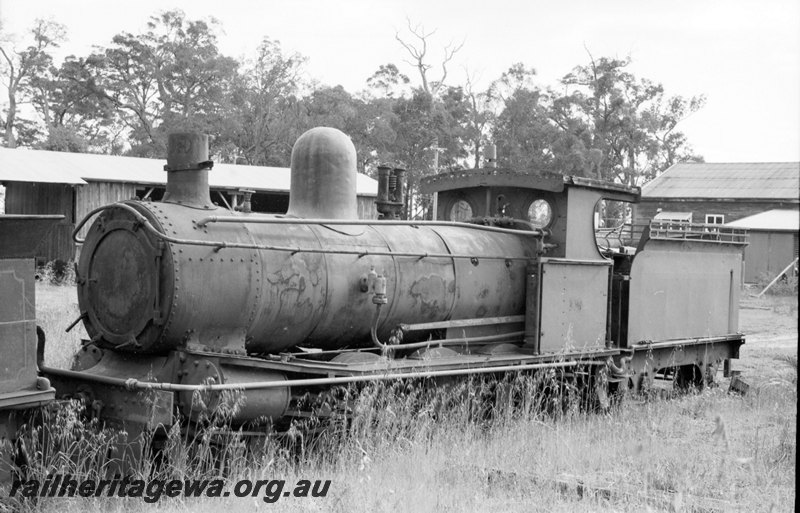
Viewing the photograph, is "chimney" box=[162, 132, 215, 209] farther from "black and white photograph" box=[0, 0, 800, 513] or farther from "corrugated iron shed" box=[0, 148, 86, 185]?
"corrugated iron shed" box=[0, 148, 86, 185]

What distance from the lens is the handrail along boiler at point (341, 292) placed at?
653 centimetres

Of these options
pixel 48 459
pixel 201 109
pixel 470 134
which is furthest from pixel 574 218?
pixel 470 134

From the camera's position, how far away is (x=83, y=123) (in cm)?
4112

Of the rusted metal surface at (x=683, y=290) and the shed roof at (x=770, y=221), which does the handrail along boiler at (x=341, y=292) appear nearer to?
the rusted metal surface at (x=683, y=290)

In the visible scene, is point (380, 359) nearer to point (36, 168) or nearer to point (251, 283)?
point (251, 283)

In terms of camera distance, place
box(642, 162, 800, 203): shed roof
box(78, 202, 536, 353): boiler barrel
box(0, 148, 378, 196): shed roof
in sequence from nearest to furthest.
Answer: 1. box(78, 202, 536, 353): boiler barrel
2. box(0, 148, 378, 196): shed roof
3. box(642, 162, 800, 203): shed roof

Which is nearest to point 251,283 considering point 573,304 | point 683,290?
point 573,304

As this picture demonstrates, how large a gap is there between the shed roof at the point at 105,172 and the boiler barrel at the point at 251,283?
1582 centimetres

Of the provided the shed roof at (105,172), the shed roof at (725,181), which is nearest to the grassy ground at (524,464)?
the shed roof at (105,172)

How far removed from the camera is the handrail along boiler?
21.4 feet

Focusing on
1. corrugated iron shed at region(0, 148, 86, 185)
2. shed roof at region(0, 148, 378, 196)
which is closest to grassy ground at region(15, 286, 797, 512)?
corrugated iron shed at region(0, 148, 86, 185)

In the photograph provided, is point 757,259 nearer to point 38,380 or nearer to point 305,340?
point 305,340

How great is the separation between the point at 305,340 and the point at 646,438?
3.30 meters

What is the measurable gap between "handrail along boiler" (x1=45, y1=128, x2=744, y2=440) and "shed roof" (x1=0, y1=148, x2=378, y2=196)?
14458mm
